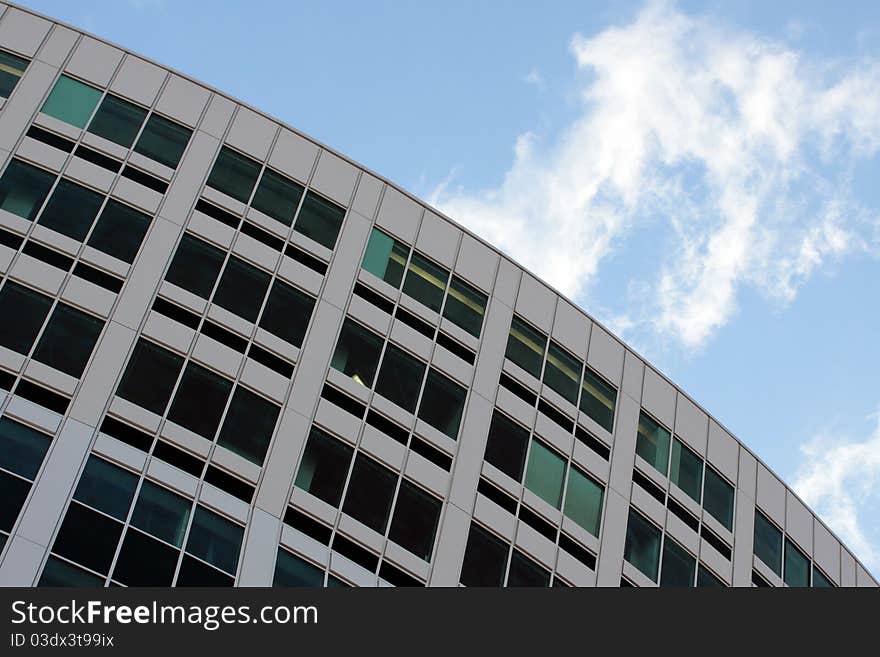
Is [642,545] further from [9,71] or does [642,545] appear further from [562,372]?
[9,71]

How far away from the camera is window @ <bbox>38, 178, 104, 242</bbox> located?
3422 cm

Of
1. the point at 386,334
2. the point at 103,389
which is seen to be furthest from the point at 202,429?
the point at 386,334

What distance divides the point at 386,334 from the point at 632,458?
9.14 meters

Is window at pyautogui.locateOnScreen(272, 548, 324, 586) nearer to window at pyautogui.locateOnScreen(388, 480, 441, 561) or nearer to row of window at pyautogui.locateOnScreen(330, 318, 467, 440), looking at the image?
window at pyautogui.locateOnScreen(388, 480, 441, 561)

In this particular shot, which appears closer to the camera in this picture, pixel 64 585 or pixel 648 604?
pixel 648 604

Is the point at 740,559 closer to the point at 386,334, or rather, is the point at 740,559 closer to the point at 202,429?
the point at 386,334

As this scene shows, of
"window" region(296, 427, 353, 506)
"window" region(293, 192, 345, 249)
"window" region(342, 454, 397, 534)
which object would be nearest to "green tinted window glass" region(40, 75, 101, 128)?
"window" region(293, 192, 345, 249)

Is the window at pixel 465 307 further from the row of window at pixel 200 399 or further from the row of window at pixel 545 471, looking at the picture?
the row of window at pixel 200 399

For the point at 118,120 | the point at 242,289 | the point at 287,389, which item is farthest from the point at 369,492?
the point at 118,120

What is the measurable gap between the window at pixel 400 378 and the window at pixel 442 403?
31 centimetres

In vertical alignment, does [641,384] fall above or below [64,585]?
above

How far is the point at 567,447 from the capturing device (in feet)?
126

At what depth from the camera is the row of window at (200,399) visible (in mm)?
32000

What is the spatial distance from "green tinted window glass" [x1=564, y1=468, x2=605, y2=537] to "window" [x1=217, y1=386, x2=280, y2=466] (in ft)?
31.3
